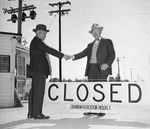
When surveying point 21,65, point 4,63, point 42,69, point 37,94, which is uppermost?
point 21,65

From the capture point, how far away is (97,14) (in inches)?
147

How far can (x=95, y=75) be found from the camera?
3557 millimetres

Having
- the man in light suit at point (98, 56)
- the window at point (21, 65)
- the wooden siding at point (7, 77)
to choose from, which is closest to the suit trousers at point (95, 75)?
the man in light suit at point (98, 56)

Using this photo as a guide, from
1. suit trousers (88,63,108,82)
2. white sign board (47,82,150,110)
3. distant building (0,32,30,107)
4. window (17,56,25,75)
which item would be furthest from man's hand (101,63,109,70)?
window (17,56,25,75)

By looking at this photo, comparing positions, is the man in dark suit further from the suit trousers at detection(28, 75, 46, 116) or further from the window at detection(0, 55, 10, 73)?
the window at detection(0, 55, 10, 73)

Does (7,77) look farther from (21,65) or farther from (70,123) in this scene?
(70,123)

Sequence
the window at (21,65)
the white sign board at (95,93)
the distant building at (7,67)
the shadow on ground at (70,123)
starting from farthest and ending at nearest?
the window at (21,65), the distant building at (7,67), the white sign board at (95,93), the shadow on ground at (70,123)

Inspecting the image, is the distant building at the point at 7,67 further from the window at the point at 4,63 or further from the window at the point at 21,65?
the window at the point at 21,65

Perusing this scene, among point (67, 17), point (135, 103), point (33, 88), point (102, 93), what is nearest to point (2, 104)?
point (33, 88)

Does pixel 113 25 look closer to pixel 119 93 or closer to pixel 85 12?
pixel 85 12

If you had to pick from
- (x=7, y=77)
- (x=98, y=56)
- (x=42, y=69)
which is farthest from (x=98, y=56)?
(x=7, y=77)

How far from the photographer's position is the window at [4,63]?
5697 millimetres

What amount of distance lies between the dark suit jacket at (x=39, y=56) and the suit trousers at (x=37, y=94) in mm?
96

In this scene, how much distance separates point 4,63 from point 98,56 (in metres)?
3.09
